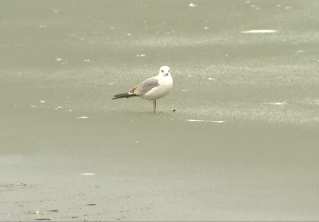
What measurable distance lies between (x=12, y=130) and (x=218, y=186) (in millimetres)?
2487

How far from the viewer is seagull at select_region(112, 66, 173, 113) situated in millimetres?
6727

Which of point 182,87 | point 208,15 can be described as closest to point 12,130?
point 182,87

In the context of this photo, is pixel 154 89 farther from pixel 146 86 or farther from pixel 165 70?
pixel 165 70

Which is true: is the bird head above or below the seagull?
above

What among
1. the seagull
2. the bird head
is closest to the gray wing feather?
the seagull

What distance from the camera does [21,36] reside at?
9469mm

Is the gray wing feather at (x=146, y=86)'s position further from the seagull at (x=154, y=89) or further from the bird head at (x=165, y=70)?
the bird head at (x=165, y=70)

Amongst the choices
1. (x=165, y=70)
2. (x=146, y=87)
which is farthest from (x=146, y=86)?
(x=165, y=70)

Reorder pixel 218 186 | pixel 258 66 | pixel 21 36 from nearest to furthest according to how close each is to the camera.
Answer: pixel 218 186 < pixel 258 66 < pixel 21 36

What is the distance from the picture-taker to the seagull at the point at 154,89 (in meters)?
6.73

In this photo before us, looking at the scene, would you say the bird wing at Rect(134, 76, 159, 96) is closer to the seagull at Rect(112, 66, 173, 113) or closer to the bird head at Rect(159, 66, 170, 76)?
the seagull at Rect(112, 66, 173, 113)

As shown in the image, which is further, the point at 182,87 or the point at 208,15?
the point at 208,15

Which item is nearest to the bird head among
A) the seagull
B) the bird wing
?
the seagull

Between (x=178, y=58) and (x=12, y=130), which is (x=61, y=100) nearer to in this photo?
(x=12, y=130)
